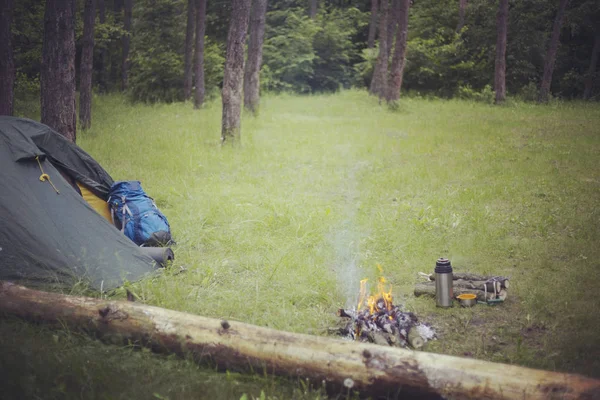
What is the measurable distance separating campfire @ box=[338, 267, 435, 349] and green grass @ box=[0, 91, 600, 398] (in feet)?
0.76

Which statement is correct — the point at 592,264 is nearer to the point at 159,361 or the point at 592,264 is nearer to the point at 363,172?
the point at 159,361

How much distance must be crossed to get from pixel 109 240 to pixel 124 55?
30581 mm

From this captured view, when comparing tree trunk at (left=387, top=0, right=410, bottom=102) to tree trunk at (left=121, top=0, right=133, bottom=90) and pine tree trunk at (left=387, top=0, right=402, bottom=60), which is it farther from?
tree trunk at (left=121, top=0, right=133, bottom=90)

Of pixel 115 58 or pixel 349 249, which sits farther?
pixel 115 58

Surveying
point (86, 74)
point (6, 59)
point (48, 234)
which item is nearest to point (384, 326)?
point (48, 234)

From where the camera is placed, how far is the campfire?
4559 mm

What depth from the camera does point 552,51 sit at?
865 inches

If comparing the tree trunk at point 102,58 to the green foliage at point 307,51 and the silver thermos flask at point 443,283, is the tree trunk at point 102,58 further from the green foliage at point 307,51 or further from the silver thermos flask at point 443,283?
the silver thermos flask at point 443,283

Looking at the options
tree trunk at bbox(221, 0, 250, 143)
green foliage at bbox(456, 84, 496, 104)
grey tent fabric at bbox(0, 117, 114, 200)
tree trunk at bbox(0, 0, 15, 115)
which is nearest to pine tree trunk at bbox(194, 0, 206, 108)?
tree trunk at bbox(221, 0, 250, 143)

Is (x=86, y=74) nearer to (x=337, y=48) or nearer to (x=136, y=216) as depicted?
(x=136, y=216)

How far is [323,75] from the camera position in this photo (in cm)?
3775

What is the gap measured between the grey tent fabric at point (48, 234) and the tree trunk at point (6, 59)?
6928mm

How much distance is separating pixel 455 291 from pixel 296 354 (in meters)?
2.59

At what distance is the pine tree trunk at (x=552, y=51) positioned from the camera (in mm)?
21047
